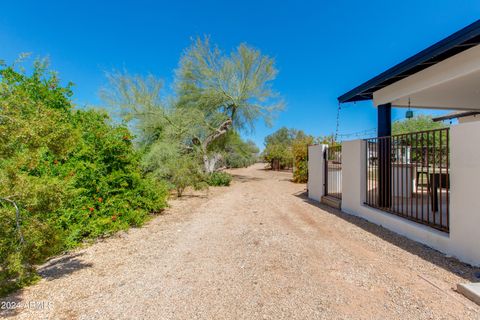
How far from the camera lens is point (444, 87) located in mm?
5324

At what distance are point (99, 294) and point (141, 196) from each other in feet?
10.9

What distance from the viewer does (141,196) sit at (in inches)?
230

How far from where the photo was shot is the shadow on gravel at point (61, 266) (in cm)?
326

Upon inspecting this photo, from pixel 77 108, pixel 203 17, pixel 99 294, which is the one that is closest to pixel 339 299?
pixel 99 294

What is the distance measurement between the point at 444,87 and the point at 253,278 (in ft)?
20.1

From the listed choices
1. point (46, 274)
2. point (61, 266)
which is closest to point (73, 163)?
point (61, 266)

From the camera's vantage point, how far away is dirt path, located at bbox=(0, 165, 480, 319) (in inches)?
91.4

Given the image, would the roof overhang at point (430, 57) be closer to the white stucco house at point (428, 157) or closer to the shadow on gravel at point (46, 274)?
the white stucco house at point (428, 157)

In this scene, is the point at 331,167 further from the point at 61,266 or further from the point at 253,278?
the point at 61,266

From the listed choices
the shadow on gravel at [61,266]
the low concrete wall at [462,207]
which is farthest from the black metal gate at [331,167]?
the shadow on gravel at [61,266]

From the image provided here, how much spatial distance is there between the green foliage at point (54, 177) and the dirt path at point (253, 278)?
482 millimetres

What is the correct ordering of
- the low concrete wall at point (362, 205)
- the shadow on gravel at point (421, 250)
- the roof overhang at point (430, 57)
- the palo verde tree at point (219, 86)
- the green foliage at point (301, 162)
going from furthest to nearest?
the palo verde tree at point (219, 86) < the green foliage at point (301, 162) < the low concrete wall at point (362, 205) < the roof overhang at point (430, 57) < the shadow on gravel at point (421, 250)

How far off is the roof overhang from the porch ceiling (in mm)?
88

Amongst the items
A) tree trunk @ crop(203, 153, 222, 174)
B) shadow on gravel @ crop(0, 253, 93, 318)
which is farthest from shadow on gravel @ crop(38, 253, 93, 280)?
tree trunk @ crop(203, 153, 222, 174)
